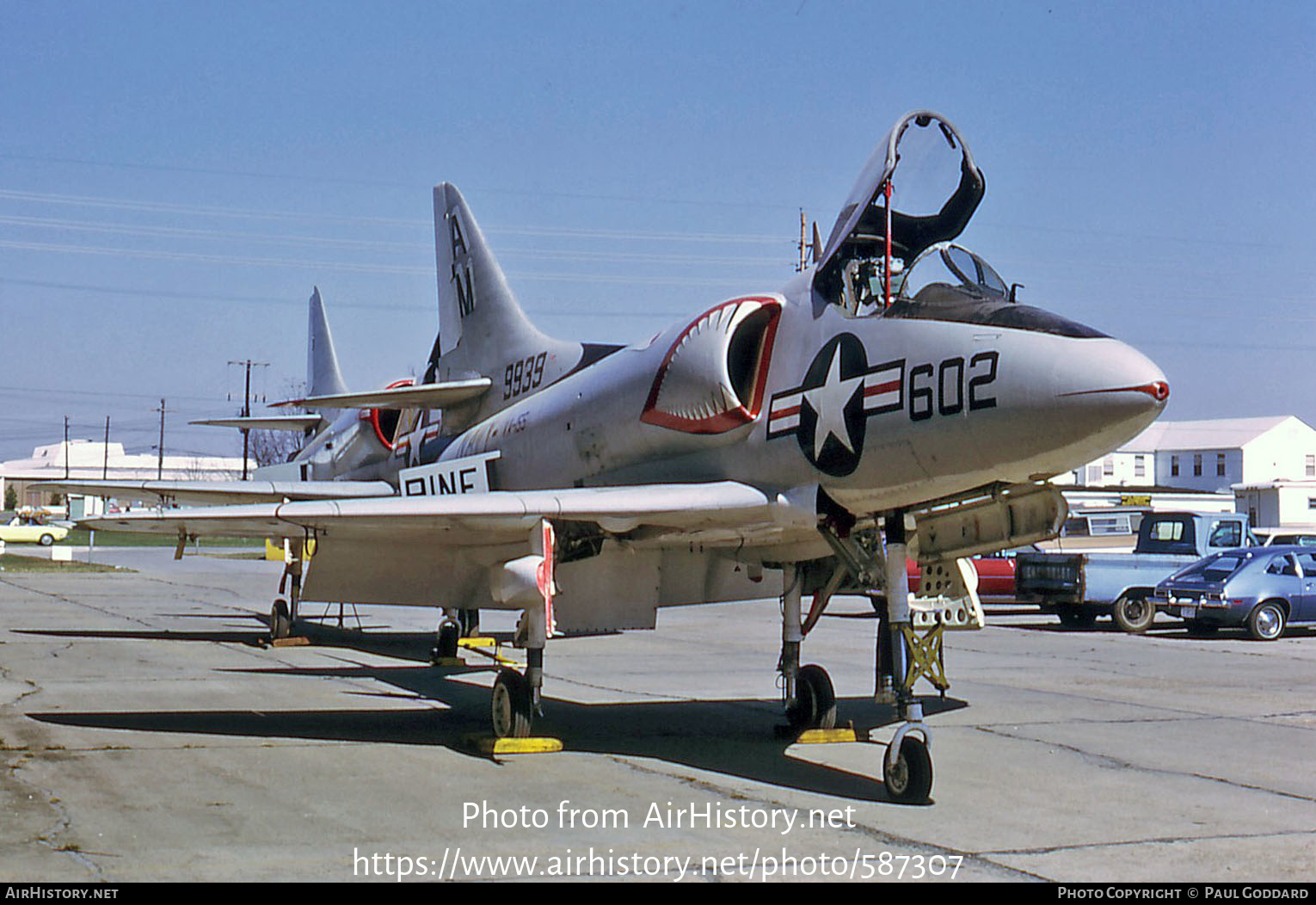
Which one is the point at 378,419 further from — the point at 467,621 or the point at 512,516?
the point at 512,516

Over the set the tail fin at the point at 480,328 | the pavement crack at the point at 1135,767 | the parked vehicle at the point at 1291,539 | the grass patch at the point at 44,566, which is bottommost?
the grass patch at the point at 44,566

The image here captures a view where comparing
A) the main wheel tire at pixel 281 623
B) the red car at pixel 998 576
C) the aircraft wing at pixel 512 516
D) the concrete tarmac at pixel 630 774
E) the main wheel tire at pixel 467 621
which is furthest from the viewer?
the red car at pixel 998 576

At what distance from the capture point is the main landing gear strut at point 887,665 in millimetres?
7598

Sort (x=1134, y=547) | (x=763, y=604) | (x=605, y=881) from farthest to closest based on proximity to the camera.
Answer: (x=763, y=604)
(x=1134, y=547)
(x=605, y=881)

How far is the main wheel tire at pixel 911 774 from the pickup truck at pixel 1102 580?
1603cm

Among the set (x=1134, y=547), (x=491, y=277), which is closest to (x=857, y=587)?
(x=491, y=277)

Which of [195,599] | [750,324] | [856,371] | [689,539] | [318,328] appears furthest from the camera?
[195,599]

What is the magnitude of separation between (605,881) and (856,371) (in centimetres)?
353

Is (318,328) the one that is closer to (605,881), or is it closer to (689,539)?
(689,539)

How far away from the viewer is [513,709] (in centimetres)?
962

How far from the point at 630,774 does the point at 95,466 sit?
6760 inches

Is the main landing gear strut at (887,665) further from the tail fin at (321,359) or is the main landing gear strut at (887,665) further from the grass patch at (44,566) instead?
the grass patch at (44,566)

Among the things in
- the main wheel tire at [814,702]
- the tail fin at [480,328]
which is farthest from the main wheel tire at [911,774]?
the tail fin at [480,328]

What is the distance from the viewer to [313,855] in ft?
20.2
